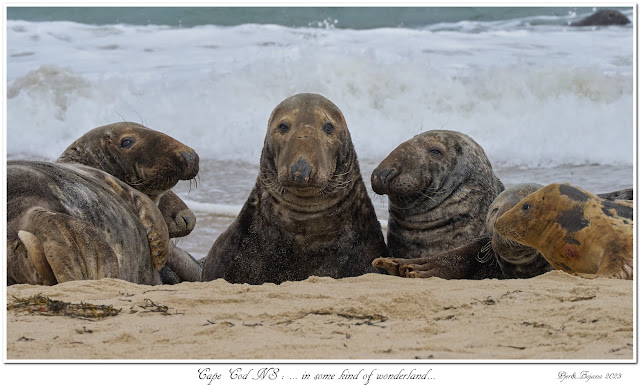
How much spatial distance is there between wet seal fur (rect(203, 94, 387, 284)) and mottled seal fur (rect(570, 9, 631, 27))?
55.5 ft

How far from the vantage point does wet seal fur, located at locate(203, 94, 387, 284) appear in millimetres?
6879

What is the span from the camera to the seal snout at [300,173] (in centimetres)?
633

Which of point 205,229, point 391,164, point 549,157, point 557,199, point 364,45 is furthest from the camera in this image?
point 364,45

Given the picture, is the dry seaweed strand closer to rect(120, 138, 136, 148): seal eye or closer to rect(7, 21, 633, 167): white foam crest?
rect(120, 138, 136, 148): seal eye

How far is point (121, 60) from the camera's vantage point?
21.8 meters

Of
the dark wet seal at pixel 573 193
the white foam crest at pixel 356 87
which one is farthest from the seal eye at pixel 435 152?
the white foam crest at pixel 356 87

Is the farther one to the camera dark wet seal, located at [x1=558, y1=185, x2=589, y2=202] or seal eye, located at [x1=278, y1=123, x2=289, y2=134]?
seal eye, located at [x1=278, y1=123, x2=289, y2=134]

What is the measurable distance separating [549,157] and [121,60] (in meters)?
10.4

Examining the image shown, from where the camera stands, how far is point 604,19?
2256 cm

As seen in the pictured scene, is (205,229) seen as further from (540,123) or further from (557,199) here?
(540,123)

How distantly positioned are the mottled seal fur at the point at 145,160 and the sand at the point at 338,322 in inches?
95.8

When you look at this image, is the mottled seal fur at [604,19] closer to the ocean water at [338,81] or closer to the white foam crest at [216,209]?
the ocean water at [338,81]

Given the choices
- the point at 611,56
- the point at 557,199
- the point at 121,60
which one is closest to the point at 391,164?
the point at 557,199

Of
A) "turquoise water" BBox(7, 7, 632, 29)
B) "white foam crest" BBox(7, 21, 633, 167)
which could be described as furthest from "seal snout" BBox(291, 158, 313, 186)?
"turquoise water" BBox(7, 7, 632, 29)
